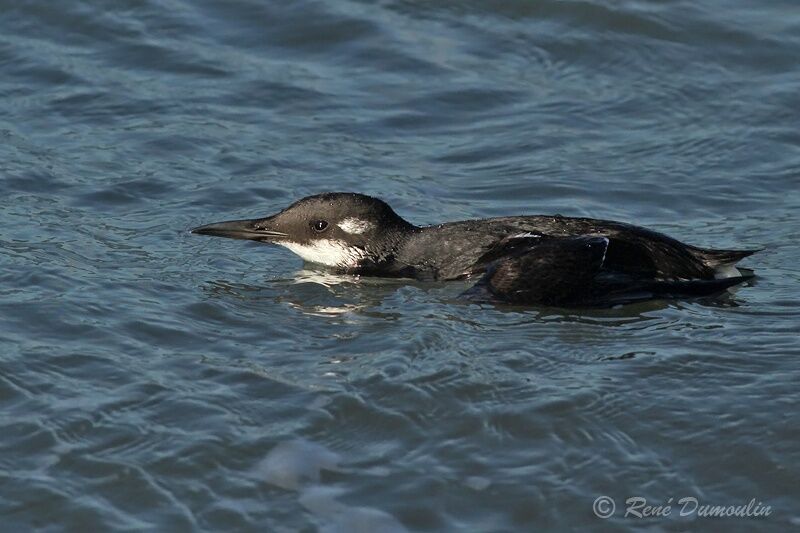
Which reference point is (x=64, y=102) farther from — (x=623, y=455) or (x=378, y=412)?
(x=623, y=455)

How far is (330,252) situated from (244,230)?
51cm

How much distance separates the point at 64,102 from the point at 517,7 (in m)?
4.14

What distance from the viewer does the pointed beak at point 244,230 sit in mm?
8617

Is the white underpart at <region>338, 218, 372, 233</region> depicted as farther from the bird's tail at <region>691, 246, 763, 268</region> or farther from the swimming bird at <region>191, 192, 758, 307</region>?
the bird's tail at <region>691, 246, 763, 268</region>

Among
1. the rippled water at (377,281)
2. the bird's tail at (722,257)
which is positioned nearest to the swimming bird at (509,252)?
the bird's tail at (722,257)

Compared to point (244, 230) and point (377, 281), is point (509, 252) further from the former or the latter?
point (244, 230)

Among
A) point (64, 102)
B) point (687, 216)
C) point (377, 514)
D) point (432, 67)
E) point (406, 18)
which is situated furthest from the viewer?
point (406, 18)

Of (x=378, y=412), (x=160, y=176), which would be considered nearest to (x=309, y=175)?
(x=160, y=176)

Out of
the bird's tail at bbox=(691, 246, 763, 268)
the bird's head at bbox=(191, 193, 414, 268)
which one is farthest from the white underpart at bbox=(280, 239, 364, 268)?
the bird's tail at bbox=(691, 246, 763, 268)

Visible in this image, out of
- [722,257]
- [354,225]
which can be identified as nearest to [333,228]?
[354,225]

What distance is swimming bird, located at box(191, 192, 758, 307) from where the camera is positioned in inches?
309

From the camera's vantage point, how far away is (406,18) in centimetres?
1305

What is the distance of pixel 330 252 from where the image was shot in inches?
343

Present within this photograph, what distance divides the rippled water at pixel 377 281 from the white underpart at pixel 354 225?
33cm
